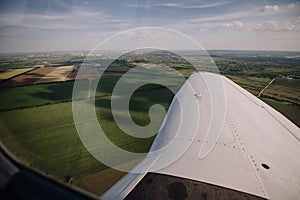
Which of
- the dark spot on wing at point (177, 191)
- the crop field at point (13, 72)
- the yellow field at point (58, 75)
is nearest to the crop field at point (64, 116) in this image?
the yellow field at point (58, 75)

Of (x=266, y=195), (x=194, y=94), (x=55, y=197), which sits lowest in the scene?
(x=266, y=195)

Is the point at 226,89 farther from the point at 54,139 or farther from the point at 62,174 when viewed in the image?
the point at 54,139

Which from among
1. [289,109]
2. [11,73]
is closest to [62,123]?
[11,73]

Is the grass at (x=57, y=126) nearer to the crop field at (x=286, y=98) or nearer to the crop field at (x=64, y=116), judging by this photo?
the crop field at (x=64, y=116)

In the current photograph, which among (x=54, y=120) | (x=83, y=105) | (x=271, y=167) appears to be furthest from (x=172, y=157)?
(x=83, y=105)

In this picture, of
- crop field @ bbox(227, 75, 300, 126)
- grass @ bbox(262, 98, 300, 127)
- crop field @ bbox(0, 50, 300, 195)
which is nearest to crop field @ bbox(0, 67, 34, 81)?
crop field @ bbox(0, 50, 300, 195)

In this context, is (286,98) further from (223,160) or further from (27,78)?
(27,78)

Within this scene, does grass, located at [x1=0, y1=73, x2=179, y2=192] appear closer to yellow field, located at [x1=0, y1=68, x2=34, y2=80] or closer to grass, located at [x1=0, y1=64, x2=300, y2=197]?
grass, located at [x1=0, y1=64, x2=300, y2=197]
